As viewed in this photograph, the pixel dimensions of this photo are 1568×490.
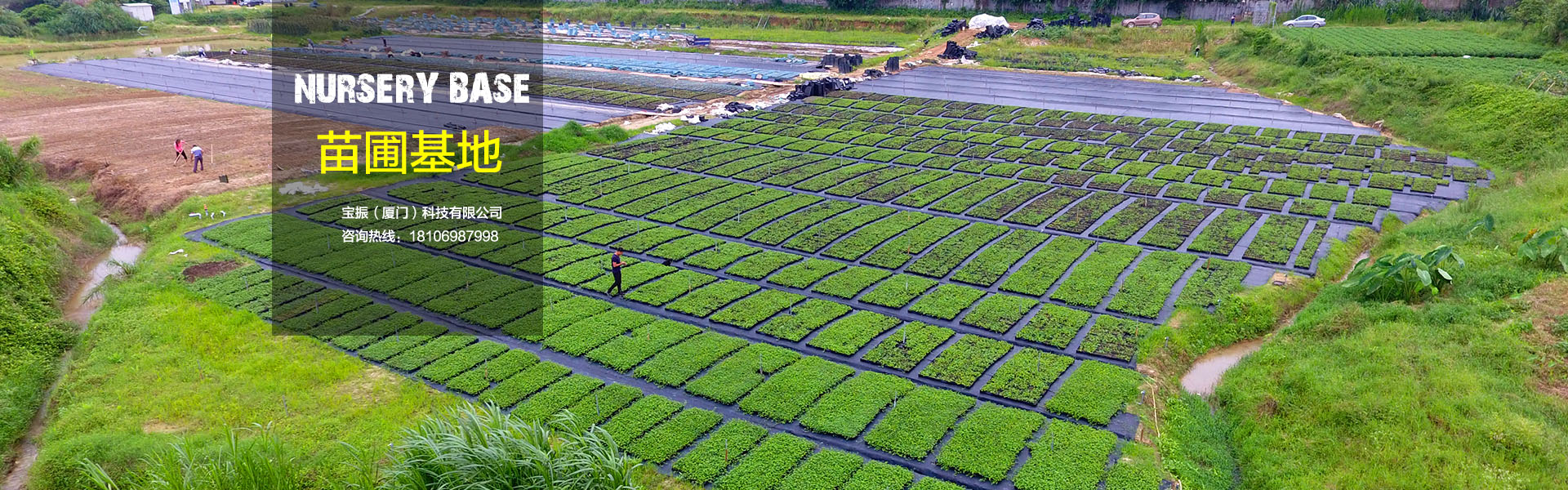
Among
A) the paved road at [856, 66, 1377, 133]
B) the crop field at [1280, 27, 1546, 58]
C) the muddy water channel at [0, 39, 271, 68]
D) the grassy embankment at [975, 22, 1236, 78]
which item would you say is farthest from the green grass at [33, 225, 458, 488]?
the muddy water channel at [0, 39, 271, 68]

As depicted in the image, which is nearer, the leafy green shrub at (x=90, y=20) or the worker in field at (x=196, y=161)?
the worker in field at (x=196, y=161)

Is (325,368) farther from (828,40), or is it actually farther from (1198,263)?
(828,40)

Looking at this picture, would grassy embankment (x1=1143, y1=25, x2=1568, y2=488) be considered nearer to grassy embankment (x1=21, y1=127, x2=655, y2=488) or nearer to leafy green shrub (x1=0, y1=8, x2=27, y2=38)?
grassy embankment (x1=21, y1=127, x2=655, y2=488)

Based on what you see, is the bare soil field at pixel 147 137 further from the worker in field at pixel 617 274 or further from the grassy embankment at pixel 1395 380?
the grassy embankment at pixel 1395 380

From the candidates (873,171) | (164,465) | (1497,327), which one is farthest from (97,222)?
(1497,327)

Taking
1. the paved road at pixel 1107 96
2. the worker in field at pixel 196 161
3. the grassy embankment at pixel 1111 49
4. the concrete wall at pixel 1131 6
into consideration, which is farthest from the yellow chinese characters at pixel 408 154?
the concrete wall at pixel 1131 6

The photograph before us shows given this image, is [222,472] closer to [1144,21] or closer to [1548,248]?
[1548,248]

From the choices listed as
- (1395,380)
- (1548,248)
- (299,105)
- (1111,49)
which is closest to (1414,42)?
(1111,49)
